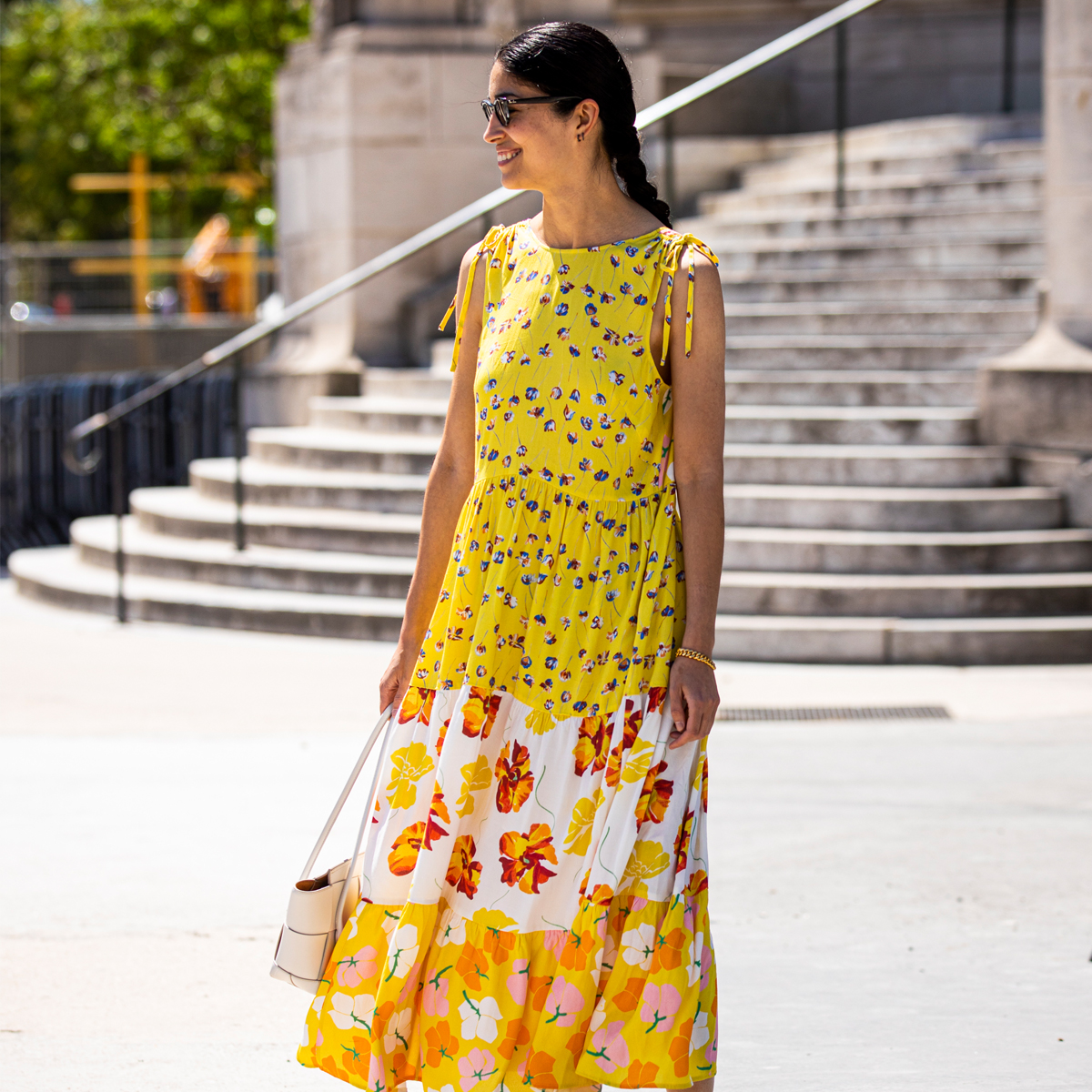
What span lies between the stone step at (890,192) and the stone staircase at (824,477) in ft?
0.06

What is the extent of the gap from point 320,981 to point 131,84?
88.2 ft

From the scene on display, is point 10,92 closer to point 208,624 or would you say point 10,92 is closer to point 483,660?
point 208,624

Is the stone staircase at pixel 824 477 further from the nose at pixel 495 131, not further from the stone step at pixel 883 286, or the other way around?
the nose at pixel 495 131

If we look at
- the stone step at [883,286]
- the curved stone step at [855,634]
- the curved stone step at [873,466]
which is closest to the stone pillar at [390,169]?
the stone step at [883,286]

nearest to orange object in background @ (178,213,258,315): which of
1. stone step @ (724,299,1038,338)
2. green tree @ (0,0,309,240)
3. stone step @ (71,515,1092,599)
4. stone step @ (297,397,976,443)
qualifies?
green tree @ (0,0,309,240)

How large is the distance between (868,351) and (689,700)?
7.06m

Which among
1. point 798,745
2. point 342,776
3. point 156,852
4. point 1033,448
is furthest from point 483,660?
point 1033,448

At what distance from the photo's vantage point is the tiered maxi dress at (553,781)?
8.82ft

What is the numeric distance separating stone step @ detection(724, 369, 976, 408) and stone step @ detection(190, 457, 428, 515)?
6.15 ft

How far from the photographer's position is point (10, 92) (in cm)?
3650

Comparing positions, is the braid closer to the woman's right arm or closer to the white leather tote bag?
the woman's right arm

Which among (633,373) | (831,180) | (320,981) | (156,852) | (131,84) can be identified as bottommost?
(156,852)

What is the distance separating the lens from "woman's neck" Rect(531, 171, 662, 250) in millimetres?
2801

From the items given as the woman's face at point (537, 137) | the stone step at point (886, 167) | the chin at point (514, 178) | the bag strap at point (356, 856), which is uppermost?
the stone step at point (886, 167)
